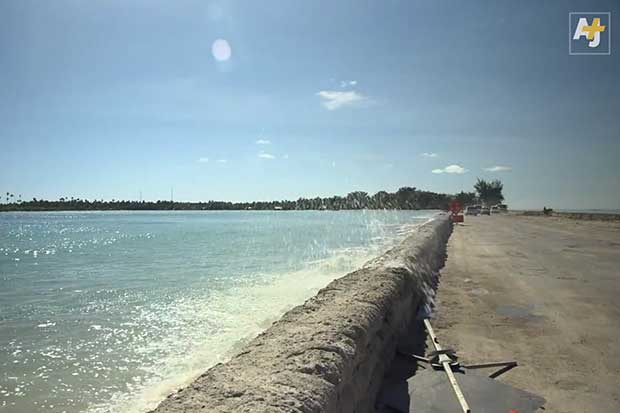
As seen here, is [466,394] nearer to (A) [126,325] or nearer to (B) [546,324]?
(B) [546,324]

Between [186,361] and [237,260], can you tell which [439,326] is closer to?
[186,361]

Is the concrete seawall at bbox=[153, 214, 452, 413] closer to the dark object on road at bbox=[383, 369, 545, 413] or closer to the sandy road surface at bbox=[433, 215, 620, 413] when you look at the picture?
the dark object on road at bbox=[383, 369, 545, 413]

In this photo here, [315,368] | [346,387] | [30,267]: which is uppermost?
[315,368]

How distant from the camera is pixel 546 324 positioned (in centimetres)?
567

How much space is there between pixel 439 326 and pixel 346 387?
3.44 meters

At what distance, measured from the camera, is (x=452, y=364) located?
4.03 meters

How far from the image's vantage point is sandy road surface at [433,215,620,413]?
3.71m

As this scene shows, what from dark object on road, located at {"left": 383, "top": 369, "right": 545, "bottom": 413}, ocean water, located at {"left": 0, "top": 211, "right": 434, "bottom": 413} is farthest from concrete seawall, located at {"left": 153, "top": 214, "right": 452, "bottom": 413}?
ocean water, located at {"left": 0, "top": 211, "right": 434, "bottom": 413}

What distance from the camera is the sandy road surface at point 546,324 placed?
3.71m

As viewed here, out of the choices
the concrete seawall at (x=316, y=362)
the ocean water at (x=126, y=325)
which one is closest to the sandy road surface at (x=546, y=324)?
the concrete seawall at (x=316, y=362)

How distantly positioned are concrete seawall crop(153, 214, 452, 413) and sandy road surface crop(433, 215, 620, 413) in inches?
49.7

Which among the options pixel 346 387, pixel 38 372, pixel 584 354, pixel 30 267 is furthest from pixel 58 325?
pixel 30 267

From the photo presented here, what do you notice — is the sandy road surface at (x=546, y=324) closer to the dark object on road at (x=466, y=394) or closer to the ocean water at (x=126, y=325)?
the dark object on road at (x=466, y=394)

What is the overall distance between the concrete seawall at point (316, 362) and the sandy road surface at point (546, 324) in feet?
4.14
